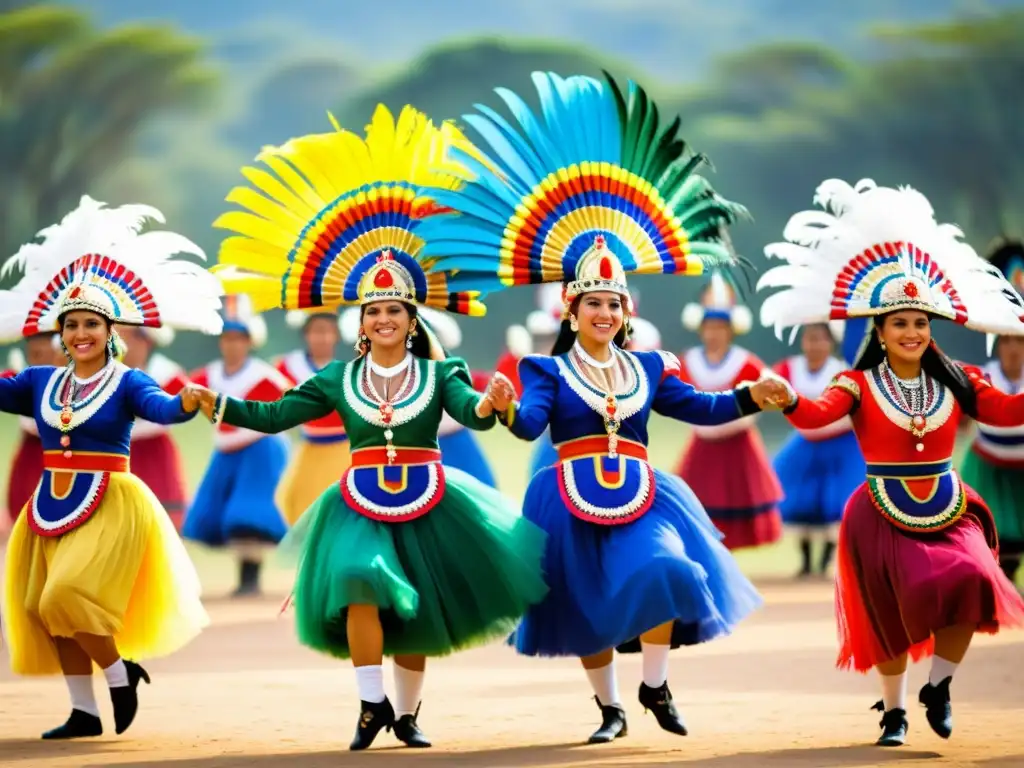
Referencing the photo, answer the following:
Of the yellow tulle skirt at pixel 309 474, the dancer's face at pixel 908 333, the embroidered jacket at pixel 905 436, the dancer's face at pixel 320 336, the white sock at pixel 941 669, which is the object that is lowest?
the white sock at pixel 941 669

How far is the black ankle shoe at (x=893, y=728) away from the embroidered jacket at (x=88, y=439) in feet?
8.12

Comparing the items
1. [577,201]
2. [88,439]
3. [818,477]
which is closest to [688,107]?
[818,477]

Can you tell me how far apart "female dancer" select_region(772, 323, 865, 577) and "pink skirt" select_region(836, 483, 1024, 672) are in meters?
5.31

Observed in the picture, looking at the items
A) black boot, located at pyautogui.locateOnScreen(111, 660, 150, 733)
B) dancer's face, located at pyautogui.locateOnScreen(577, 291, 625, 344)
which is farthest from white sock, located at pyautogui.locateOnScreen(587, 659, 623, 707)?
black boot, located at pyautogui.locateOnScreen(111, 660, 150, 733)

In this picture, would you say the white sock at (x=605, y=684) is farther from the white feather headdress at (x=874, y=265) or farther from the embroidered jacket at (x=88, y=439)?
the embroidered jacket at (x=88, y=439)

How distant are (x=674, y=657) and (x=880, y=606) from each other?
2.99m

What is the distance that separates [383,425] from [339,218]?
2.75ft

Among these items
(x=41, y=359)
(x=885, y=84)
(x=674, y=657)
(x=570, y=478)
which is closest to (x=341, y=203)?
(x=570, y=478)

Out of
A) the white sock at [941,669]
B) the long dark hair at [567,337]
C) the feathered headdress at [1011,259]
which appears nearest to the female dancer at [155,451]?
the feathered headdress at [1011,259]

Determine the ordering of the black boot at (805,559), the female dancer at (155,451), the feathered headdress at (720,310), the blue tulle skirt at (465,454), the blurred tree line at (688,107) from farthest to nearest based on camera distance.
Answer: the blurred tree line at (688,107) < the black boot at (805,559) < the feathered headdress at (720,310) < the female dancer at (155,451) < the blue tulle skirt at (465,454)

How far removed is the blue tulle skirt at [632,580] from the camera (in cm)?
564

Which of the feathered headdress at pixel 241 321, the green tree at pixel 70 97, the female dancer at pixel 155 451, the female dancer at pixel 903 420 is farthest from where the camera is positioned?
the green tree at pixel 70 97

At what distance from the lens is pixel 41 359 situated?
1082 cm

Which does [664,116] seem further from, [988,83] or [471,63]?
[988,83]
